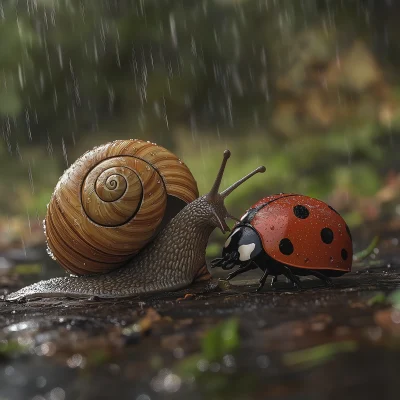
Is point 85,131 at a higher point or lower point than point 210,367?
higher

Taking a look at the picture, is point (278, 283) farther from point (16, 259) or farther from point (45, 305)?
point (16, 259)

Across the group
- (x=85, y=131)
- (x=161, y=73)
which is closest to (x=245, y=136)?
(x=161, y=73)

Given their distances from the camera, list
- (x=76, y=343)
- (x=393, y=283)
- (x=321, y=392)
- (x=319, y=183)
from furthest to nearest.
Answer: (x=319, y=183) → (x=393, y=283) → (x=76, y=343) → (x=321, y=392)

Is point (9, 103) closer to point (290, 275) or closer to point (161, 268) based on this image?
point (161, 268)

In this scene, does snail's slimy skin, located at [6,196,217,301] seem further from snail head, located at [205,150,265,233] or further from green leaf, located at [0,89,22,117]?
green leaf, located at [0,89,22,117]

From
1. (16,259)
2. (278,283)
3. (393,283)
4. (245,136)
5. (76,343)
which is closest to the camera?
(76,343)

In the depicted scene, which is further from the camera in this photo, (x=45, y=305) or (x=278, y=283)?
(x=278, y=283)

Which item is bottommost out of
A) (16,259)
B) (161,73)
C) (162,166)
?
(16,259)
